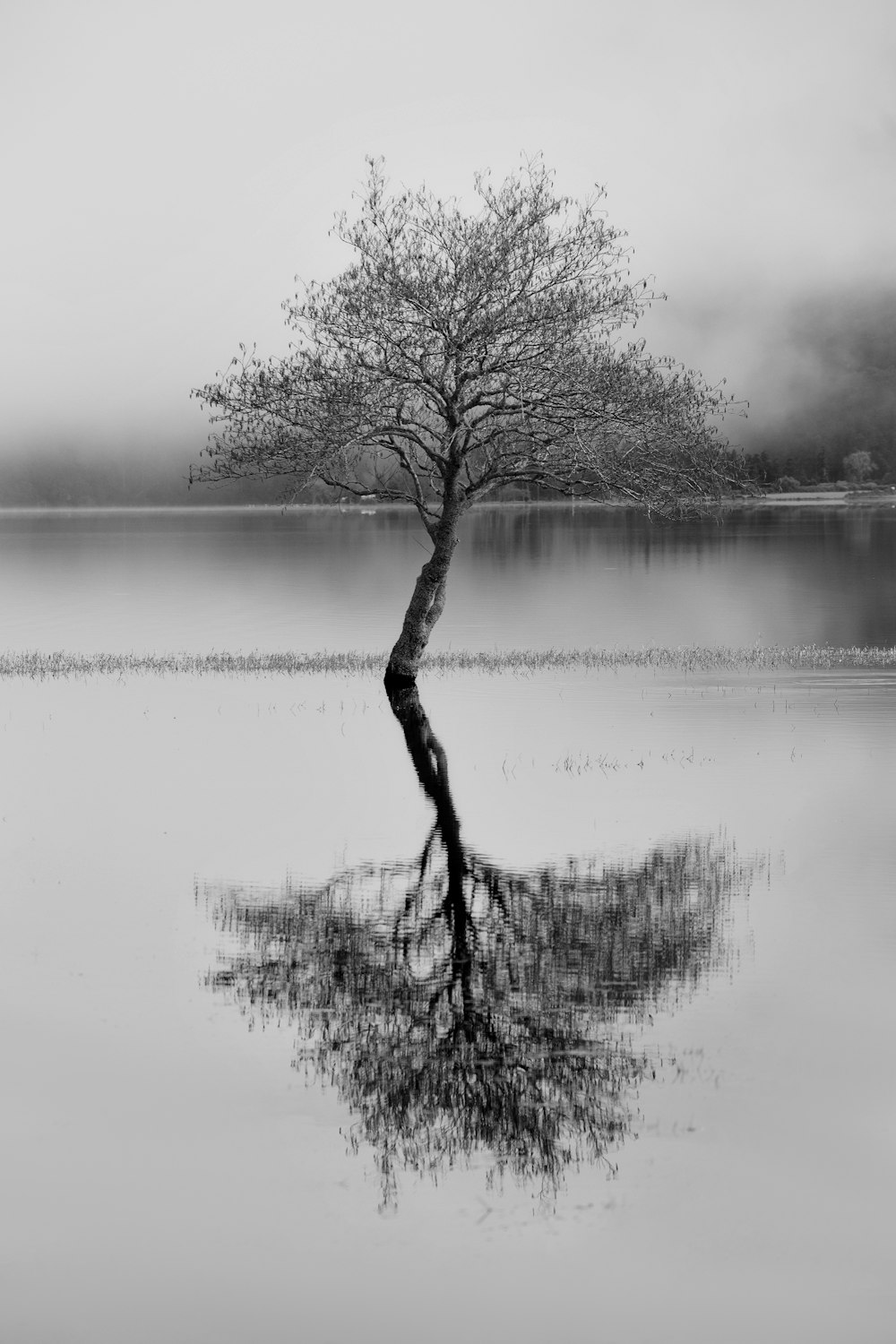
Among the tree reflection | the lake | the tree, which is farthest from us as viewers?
the tree

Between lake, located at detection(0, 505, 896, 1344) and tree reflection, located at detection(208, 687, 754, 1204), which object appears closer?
lake, located at detection(0, 505, 896, 1344)

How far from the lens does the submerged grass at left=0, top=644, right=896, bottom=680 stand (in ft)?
163

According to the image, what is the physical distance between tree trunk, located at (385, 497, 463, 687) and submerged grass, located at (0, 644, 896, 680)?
4.19 meters

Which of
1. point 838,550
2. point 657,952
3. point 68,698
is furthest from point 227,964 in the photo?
point 838,550

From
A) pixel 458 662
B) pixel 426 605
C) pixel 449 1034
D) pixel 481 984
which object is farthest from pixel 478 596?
pixel 449 1034

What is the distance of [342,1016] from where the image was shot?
47.0ft

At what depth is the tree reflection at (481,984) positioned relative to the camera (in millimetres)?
11859

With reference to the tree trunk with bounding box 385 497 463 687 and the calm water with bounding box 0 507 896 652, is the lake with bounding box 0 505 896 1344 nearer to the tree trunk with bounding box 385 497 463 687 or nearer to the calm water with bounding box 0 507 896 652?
the tree trunk with bounding box 385 497 463 687

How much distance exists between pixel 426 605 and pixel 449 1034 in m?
31.6

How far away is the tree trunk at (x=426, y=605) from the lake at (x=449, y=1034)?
10715mm

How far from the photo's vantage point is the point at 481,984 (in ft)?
50.6

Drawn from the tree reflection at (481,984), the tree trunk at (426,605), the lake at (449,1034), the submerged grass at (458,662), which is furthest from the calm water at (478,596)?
the tree reflection at (481,984)

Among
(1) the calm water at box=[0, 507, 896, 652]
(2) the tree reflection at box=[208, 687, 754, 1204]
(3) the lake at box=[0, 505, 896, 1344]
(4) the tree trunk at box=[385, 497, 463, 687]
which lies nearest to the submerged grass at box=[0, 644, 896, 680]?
(4) the tree trunk at box=[385, 497, 463, 687]

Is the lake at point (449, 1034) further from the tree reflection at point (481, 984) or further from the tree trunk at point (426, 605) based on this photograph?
the tree trunk at point (426, 605)
